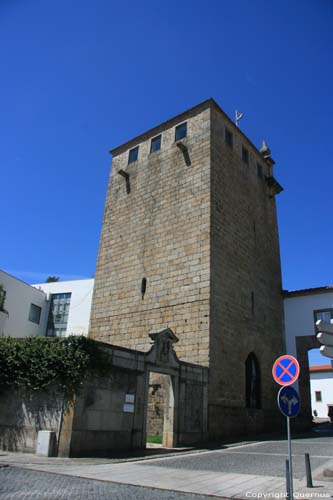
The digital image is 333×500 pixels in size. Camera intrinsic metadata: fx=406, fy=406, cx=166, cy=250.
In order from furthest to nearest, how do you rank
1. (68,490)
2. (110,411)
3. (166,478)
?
(110,411) < (166,478) < (68,490)

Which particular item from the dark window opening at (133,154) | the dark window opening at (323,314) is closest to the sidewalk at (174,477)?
the dark window opening at (323,314)

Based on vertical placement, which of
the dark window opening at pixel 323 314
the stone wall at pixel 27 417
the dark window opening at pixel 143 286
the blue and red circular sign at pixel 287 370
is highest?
the dark window opening at pixel 143 286

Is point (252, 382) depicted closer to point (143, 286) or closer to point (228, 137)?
point (143, 286)

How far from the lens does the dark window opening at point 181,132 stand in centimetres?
1945

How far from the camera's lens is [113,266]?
19.1 m

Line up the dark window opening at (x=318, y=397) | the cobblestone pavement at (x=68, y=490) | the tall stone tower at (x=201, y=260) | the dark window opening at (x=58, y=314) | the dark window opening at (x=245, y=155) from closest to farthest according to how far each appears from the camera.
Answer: the cobblestone pavement at (x=68, y=490) < the tall stone tower at (x=201, y=260) < the dark window opening at (x=245, y=155) < the dark window opening at (x=58, y=314) < the dark window opening at (x=318, y=397)

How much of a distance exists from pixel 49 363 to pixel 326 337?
22.8 ft

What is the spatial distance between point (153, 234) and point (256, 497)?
522 inches

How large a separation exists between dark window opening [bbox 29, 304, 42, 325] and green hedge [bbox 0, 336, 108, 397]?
2303cm

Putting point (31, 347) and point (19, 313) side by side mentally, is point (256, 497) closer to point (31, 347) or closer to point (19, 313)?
point (31, 347)

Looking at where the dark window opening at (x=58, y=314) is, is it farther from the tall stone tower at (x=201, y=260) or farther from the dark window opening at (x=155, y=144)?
the dark window opening at (x=155, y=144)

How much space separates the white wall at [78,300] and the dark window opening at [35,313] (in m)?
1.78

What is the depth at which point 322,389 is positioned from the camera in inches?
1594

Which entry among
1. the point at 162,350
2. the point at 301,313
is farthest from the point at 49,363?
the point at 301,313
